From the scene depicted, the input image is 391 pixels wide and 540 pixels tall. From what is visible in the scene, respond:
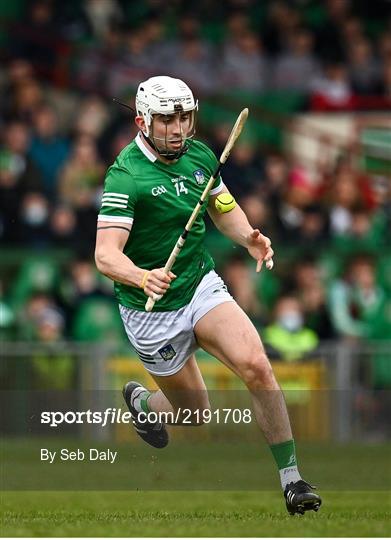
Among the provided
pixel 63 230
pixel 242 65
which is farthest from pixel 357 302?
pixel 242 65

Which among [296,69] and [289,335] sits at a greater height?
[296,69]

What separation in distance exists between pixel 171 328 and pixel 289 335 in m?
6.48

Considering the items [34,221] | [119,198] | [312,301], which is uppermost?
[119,198]

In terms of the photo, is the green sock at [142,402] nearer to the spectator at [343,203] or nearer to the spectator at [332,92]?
the spectator at [343,203]

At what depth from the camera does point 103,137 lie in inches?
738

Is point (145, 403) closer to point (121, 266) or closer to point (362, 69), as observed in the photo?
point (121, 266)

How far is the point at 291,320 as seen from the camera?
16609mm

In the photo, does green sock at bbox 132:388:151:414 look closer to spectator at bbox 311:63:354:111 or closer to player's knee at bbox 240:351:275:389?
player's knee at bbox 240:351:275:389

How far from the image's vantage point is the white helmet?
967 cm

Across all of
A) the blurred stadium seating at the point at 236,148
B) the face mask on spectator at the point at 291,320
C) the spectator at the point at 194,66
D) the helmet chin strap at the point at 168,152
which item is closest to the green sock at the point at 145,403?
the helmet chin strap at the point at 168,152

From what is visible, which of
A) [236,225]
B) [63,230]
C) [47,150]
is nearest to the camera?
[236,225]

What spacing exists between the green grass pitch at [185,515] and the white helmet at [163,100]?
2218 mm

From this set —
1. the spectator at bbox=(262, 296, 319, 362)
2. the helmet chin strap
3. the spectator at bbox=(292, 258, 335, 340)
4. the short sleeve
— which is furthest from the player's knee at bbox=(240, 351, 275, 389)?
the spectator at bbox=(292, 258, 335, 340)

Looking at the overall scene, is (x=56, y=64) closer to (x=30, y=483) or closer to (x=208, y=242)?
(x=208, y=242)
